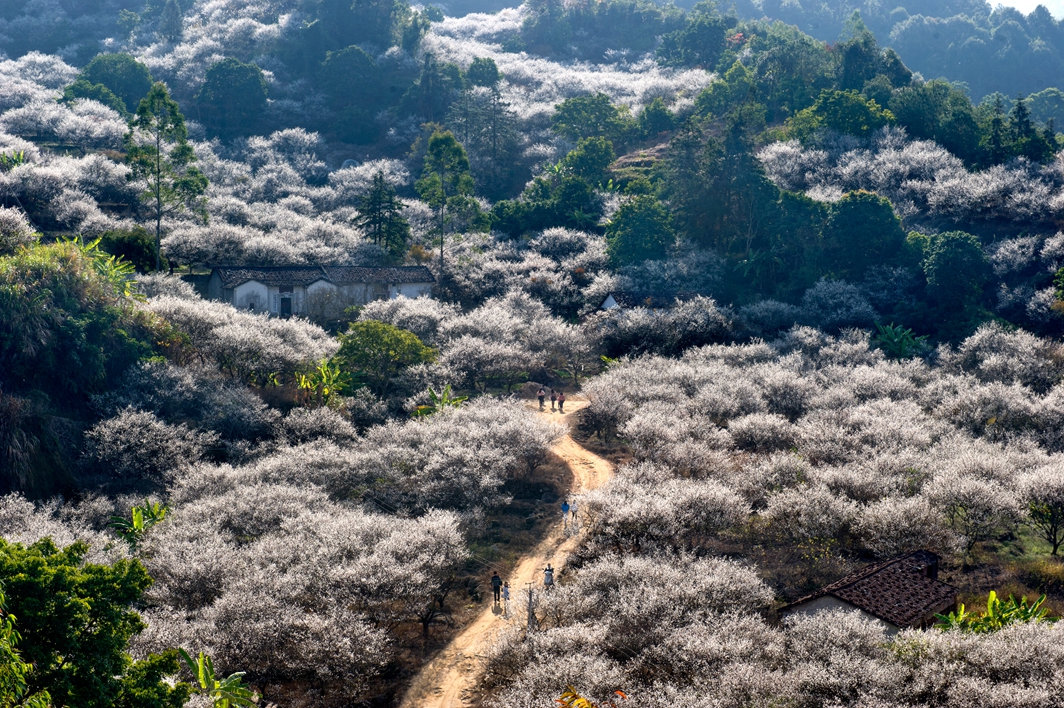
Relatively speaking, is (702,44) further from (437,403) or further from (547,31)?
A: (437,403)

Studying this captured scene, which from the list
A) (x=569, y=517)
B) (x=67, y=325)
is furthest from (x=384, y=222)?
(x=569, y=517)

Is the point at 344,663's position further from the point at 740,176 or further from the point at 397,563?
the point at 740,176

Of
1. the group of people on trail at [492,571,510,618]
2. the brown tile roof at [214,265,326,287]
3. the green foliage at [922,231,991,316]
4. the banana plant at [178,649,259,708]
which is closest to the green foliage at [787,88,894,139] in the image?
the green foliage at [922,231,991,316]

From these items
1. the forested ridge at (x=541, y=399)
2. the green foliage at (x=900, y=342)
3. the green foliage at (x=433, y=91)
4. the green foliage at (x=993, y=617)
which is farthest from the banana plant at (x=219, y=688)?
the green foliage at (x=433, y=91)

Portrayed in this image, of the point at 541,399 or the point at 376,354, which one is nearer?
the point at 376,354

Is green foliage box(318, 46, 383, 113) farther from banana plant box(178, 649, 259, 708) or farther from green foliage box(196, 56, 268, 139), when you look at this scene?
banana plant box(178, 649, 259, 708)

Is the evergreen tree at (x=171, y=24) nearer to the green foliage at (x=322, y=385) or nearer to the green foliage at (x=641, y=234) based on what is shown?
the green foliage at (x=641, y=234)
